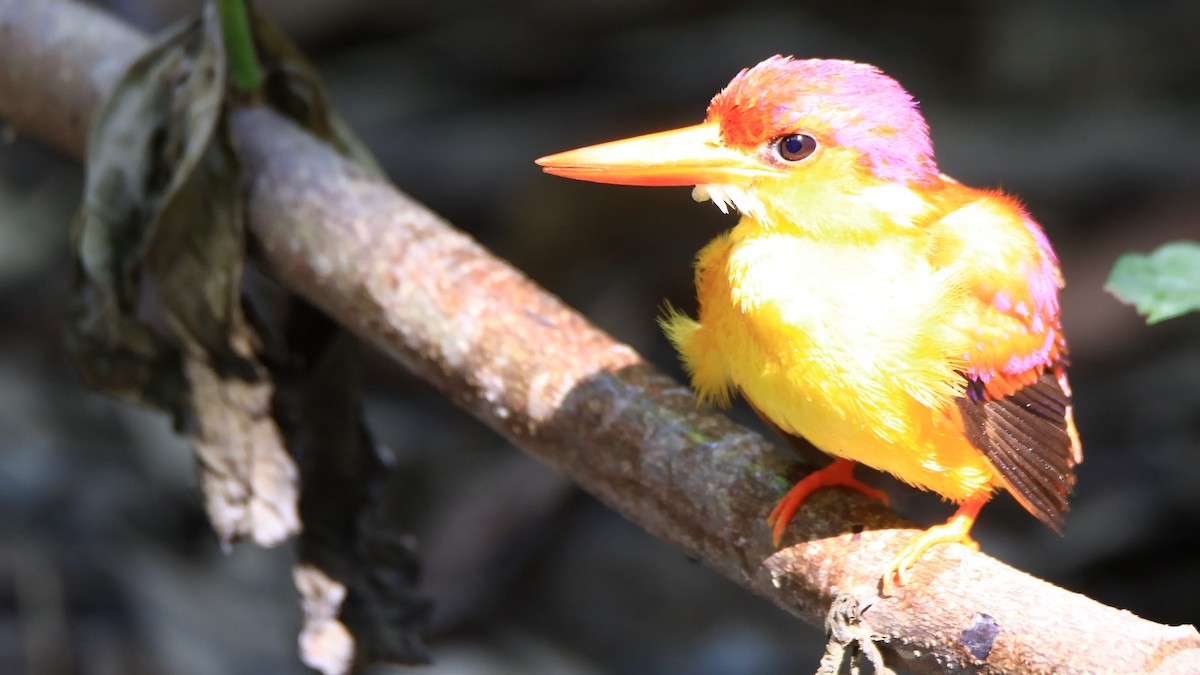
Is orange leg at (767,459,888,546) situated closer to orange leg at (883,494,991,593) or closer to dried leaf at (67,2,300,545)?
orange leg at (883,494,991,593)

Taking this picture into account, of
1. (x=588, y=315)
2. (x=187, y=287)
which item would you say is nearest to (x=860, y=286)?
(x=187, y=287)

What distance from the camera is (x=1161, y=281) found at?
1.91 meters

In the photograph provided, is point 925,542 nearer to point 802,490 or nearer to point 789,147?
point 802,490

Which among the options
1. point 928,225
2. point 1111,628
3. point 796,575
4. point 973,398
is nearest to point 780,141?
point 928,225

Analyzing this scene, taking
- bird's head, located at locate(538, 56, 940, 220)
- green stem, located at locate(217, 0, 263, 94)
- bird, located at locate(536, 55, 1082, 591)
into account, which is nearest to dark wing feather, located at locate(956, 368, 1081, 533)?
bird, located at locate(536, 55, 1082, 591)

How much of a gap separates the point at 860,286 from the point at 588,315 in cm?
Result: 221

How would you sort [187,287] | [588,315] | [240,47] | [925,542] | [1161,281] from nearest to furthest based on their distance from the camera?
[925,542] → [1161,281] → [187,287] → [240,47] → [588,315]

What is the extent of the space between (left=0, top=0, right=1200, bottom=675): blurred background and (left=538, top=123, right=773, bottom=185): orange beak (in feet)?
5.38

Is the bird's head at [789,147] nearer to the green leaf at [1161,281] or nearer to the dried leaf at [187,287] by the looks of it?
the green leaf at [1161,281]

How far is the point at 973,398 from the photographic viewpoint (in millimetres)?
1699

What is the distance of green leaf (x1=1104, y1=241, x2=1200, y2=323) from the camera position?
1841 millimetres

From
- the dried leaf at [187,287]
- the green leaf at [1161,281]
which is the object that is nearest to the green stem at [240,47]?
the dried leaf at [187,287]

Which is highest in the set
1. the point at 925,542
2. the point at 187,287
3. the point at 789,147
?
the point at 789,147

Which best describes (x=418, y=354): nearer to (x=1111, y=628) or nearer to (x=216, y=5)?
(x=216, y=5)
